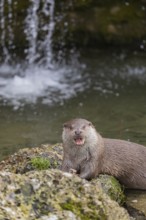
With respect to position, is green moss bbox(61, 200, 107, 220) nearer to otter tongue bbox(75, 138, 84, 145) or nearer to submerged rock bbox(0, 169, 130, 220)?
submerged rock bbox(0, 169, 130, 220)

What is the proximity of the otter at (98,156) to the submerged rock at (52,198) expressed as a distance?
2.85ft

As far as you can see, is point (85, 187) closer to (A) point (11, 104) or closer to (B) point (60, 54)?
(A) point (11, 104)

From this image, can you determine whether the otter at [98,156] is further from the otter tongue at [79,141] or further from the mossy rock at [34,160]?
the mossy rock at [34,160]

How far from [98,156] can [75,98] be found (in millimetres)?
4091

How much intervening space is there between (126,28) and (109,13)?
0.43 metres

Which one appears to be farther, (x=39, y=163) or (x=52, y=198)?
(x=39, y=163)

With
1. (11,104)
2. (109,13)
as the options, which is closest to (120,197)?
(11,104)

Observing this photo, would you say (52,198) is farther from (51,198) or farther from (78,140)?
(78,140)

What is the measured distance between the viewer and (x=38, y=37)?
11.0 meters

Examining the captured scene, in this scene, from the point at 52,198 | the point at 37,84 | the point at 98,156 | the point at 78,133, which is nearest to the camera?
the point at 52,198

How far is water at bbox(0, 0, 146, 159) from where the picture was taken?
7.72m

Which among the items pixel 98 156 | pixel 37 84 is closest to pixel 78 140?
pixel 98 156

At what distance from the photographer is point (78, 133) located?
4766mm

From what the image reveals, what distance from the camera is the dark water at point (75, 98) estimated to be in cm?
758
